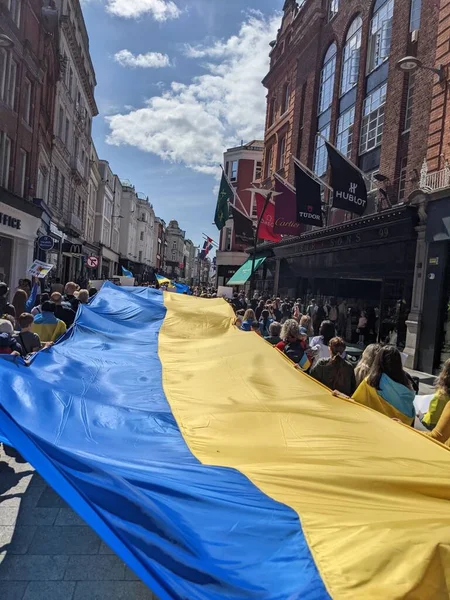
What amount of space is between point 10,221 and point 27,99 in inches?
252

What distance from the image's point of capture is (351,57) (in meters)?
21.0

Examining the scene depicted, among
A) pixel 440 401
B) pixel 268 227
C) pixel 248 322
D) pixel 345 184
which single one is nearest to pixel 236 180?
pixel 268 227

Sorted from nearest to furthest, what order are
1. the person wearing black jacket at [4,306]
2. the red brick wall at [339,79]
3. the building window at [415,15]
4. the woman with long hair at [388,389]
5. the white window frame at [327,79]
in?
the woman with long hair at [388,389]
the person wearing black jacket at [4,306]
the red brick wall at [339,79]
the building window at [415,15]
the white window frame at [327,79]

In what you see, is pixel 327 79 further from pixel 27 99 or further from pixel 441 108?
pixel 27 99

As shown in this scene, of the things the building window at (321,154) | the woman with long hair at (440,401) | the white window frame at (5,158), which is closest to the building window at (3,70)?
the white window frame at (5,158)

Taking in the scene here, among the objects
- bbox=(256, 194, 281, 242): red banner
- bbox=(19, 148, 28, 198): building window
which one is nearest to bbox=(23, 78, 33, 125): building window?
bbox=(19, 148, 28, 198): building window

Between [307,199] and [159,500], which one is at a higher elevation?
[307,199]

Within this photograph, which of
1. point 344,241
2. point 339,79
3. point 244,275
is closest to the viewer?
point 344,241

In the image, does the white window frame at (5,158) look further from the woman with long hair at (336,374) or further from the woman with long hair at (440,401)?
the woman with long hair at (440,401)

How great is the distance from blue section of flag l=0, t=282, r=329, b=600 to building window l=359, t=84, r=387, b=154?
17.4 metres

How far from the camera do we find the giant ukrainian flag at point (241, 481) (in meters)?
1.96

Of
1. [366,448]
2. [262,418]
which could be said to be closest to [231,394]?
[262,418]

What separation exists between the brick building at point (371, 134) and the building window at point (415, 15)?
0.11 ft

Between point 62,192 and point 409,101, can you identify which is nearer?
point 409,101
